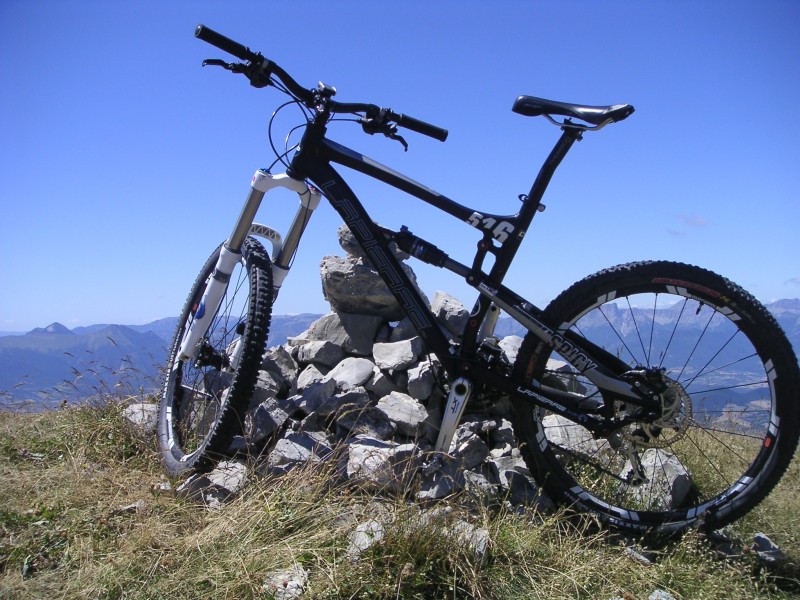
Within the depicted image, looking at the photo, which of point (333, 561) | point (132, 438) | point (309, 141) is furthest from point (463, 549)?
point (132, 438)

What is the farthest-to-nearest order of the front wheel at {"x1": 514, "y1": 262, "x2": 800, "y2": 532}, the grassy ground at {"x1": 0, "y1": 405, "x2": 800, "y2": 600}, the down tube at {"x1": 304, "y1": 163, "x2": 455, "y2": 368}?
the down tube at {"x1": 304, "y1": 163, "x2": 455, "y2": 368} < the front wheel at {"x1": 514, "y1": 262, "x2": 800, "y2": 532} < the grassy ground at {"x1": 0, "y1": 405, "x2": 800, "y2": 600}

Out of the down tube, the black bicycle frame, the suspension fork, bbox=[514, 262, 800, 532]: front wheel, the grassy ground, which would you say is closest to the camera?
the grassy ground

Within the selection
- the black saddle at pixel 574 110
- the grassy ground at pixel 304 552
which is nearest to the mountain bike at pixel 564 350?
the black saddle at pixel 574 110

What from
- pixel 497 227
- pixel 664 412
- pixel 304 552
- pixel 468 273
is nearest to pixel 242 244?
pixel 468 273

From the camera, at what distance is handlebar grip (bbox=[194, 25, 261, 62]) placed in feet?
10.6

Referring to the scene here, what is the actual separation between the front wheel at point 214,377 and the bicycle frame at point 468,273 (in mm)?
682

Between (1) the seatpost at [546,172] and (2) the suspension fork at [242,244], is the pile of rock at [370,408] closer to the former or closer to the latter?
(2) the suspension fork at [242,244]

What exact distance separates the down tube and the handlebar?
1.24ft

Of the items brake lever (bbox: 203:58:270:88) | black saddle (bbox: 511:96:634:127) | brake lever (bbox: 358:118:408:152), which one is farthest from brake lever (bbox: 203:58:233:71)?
black saddle (bbox: 511:96:634:127)

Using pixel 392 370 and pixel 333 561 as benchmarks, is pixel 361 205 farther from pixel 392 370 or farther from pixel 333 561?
pixel 333 561

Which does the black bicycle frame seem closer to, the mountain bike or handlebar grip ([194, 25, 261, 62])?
the mountain bike

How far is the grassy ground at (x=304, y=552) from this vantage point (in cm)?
241

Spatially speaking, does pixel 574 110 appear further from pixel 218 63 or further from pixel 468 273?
pixel 218 63

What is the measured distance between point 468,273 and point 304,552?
1.75 meters
